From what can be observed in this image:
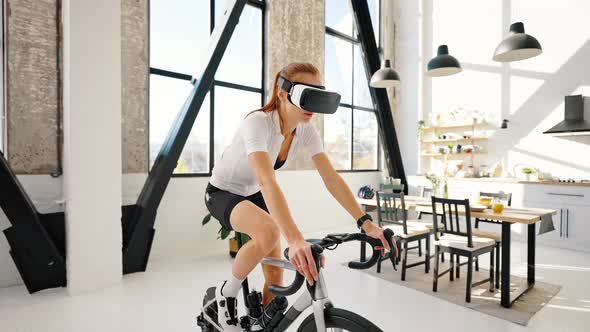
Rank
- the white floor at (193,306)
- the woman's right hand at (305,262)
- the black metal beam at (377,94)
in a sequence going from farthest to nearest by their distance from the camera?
the black metal beam at (377,94) < the white floor at (193,306) < the woman's right hand at (305,262)

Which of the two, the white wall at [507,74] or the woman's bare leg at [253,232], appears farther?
the white wall at [507,74]

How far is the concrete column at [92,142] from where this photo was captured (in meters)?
2.80

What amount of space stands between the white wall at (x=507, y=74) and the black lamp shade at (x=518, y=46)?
2.85 m

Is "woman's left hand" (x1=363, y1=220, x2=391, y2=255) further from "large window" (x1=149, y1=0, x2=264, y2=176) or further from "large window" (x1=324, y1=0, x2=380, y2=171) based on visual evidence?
"large window" (x1=324, y1=0, x2=380, y2=171)

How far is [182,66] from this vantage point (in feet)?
13.9

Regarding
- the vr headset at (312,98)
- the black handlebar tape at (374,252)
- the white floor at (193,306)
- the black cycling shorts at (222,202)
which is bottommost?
the white floor at (193,306)

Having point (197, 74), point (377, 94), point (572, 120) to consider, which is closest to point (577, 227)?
point (572, 120)

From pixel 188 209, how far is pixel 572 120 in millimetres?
5540

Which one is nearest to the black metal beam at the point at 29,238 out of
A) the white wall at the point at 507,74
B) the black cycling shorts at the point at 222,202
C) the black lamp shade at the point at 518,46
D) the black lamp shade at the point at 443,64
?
the black cycling shorts at the point at 222,202

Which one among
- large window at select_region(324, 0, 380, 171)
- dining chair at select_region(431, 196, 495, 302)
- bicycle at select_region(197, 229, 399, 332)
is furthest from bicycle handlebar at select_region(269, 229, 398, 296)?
large window at select_region(324, 0, 380, 171)

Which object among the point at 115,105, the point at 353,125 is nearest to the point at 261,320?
the point at 115,105

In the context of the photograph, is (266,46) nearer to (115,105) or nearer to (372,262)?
(115,105)

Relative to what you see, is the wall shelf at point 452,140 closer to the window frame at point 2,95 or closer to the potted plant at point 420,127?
the potted plant at point 420,127

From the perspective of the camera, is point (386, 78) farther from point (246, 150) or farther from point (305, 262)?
point (305, 262)
